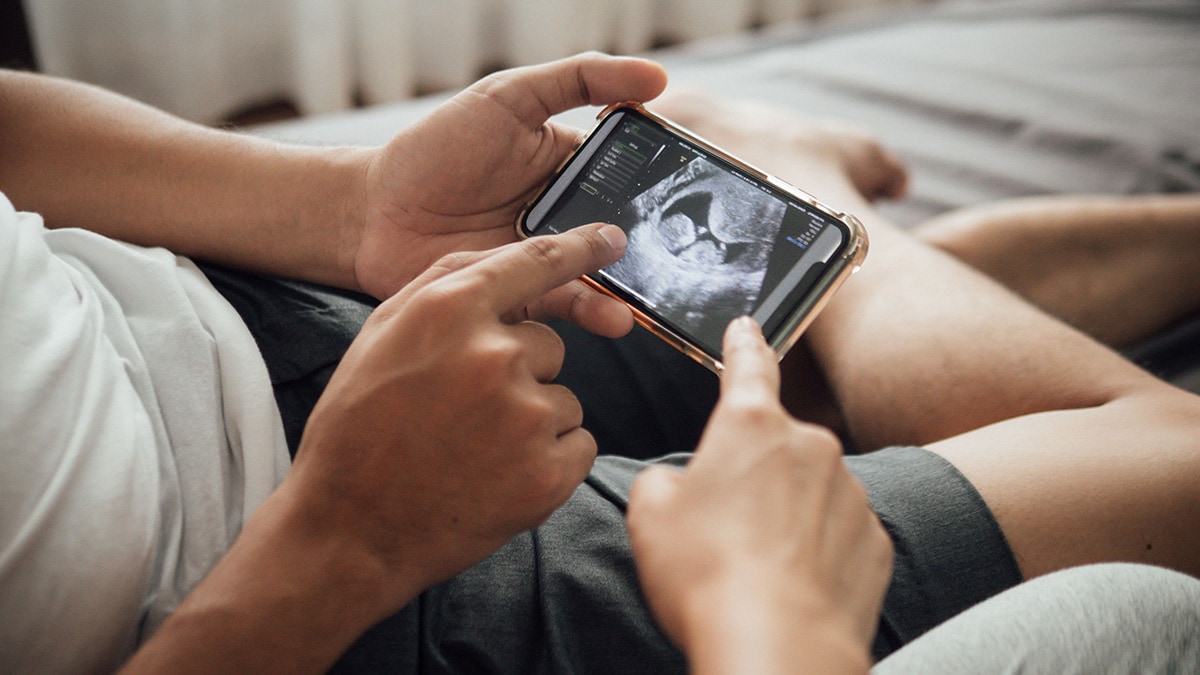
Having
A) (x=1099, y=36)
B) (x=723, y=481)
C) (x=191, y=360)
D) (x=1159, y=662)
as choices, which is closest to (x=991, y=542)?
(x=1159, y=662)

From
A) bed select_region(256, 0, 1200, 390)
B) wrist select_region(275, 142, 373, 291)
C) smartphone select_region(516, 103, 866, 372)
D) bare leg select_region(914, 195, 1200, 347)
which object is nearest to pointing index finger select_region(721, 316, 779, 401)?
smartphone select_region(516, 103, 866, 372)

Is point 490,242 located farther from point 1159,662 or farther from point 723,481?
point 1159,662

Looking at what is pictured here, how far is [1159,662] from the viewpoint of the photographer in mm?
515

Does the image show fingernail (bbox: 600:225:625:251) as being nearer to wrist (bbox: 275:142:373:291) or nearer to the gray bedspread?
wrist (bbox: 275:142:373:291)

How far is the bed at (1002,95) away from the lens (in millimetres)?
1209

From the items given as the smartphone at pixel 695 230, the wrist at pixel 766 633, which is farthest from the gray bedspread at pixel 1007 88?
the wrist at pixel 766 633

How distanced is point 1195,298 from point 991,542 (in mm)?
653

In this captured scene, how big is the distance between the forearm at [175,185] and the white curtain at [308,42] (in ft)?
3.51

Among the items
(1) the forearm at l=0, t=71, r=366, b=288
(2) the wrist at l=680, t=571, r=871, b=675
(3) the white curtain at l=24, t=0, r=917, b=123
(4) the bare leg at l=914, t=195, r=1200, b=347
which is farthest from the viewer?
(3) the white curtain at l=24, t=0, r=917, b=123

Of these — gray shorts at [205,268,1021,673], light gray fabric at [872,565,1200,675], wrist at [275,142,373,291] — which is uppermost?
wrist at [275,142,373,291]

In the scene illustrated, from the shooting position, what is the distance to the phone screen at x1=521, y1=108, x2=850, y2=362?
2.32ft

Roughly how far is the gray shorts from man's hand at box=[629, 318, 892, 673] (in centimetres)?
18

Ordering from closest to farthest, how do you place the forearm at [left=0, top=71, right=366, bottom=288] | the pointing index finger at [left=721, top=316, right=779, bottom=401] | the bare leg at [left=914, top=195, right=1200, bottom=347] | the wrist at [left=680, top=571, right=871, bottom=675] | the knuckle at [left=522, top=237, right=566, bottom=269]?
1. the wrist at [left=680, top=571, right=871, bottom=675]
2. the pointing index finger at [left=721, top=316, right=779, bottom=401]
3. the knuckle at [left=522, top=237, right=566, bottom=269]
4. the forearm at [left=0, top=71, right=366, bottom=288]
5. the bare leg at [left=914, top=195, right=1200, bottom=347]

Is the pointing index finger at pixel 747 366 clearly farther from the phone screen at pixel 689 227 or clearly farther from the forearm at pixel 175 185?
the forearm at pixel 175 185
